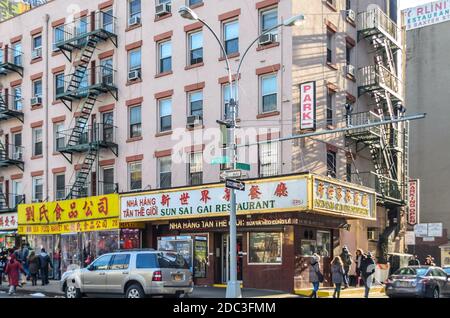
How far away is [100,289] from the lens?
64.1 ft

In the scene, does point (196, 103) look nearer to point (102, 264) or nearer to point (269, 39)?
point (269, 39)

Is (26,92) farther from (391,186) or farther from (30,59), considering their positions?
(391,186)

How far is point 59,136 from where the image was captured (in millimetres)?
35625

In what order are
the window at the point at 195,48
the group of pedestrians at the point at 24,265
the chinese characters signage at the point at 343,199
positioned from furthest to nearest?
the window at the point at 195,48 < the group of pedestrians at the point at 24,265 < the chinese characters signage at the point at 343,199

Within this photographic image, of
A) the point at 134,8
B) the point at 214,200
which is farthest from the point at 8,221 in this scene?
the point at 214,200

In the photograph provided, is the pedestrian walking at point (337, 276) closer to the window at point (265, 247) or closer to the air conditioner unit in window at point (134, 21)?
the window at point (265, 247)

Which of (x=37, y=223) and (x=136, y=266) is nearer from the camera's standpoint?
(x=136, y=266)

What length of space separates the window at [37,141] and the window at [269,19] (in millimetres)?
16367

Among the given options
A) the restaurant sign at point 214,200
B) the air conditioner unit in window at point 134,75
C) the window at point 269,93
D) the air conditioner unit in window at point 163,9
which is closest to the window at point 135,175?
the restaurant sign at point 214,200

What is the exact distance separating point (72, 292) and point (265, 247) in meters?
8.60

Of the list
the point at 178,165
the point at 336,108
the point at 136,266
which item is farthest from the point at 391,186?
the point at 136,266

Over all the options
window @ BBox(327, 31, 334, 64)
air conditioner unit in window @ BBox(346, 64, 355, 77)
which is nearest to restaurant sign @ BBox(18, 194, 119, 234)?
window @ BBox(327, 31, 334, 64)

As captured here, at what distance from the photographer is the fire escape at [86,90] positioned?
3275 cm

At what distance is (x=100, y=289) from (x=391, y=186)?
1985cm
